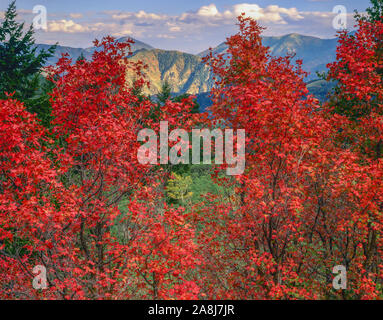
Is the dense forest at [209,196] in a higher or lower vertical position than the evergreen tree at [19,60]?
lower

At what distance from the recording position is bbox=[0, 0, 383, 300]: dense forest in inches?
262

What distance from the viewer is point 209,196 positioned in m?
10.1

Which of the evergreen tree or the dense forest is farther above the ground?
the evergreen tree

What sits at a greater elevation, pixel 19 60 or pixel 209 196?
pixel 19 60

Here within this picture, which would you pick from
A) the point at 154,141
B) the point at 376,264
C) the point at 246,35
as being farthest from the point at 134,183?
the point at 376,264

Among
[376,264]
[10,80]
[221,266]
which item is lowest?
[221,266]

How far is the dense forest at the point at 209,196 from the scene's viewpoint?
6.65 meters

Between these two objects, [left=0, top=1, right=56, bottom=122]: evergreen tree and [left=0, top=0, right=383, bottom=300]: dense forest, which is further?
[left=0, top=1, right=56, bottom=122]: evergreen tree

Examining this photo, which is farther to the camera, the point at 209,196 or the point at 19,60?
the point at 19,60

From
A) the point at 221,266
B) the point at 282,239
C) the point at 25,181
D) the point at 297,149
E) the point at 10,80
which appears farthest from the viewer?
the point at 10,80

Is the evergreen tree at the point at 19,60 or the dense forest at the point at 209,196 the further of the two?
the evergreen tree at the point at 19,60
